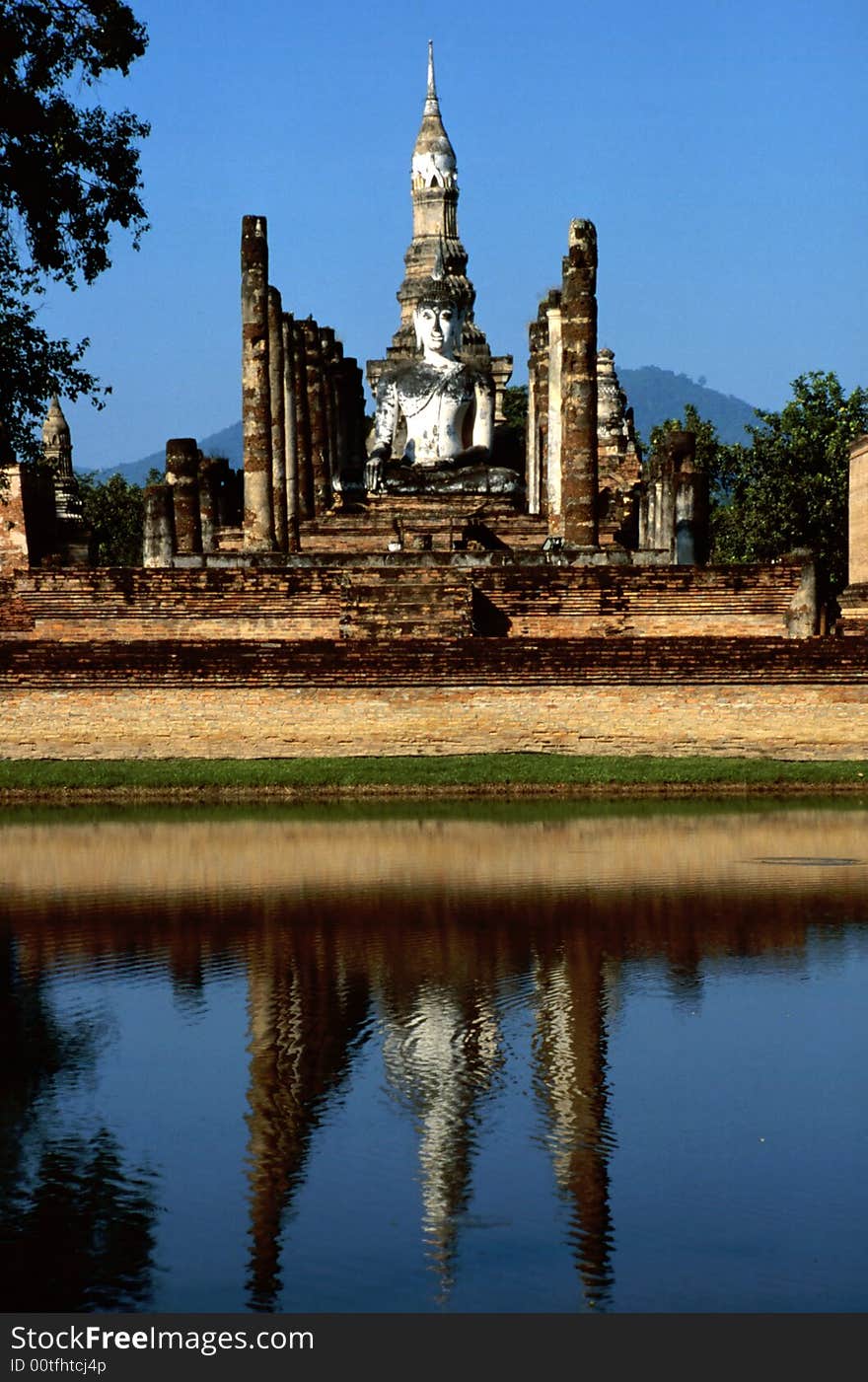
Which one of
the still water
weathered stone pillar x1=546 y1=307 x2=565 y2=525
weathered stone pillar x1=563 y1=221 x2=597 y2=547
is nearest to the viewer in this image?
the still water

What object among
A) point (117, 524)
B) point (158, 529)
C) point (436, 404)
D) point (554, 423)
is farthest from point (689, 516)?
point (117, 524)

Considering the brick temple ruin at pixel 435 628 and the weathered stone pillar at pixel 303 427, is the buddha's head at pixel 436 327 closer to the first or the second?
the weathered stone pillar at pixel 303 427

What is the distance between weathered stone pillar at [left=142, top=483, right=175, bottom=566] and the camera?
82.2ft

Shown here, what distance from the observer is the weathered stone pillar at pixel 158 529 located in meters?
25.1

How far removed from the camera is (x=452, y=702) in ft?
58.9

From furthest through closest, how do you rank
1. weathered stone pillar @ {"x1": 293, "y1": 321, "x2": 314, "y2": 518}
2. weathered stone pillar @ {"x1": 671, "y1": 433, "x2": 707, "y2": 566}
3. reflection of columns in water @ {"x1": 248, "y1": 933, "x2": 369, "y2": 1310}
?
weathered stone pillar @ {"x1": 293, "y1": 321, "x2": 314, "y2": 518}
weathered stone pillar @ {"x1": 671, "y1": 433, "x2": 707, "y2": 566}
reflection of columns in water @ {"x1": 248, "y1": 933, "x2": 369, "y2": 1310}

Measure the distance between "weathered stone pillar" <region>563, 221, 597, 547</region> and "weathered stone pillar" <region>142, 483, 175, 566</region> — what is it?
16.3 ft

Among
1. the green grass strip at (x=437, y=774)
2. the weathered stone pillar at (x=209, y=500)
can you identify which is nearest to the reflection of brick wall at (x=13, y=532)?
the weathered stone pillar at (x=209, y=500)

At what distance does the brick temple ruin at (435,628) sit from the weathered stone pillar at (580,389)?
0.03 meters

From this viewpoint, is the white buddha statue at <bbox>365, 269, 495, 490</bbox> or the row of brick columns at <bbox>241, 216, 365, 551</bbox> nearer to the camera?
the row of brick columns at <bbox>241, 216, 365, 551</bbox>

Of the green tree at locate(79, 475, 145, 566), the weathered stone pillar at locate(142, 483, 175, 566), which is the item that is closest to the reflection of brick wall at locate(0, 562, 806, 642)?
the weathered stone pillar at locate(142, 483, 175, 566)

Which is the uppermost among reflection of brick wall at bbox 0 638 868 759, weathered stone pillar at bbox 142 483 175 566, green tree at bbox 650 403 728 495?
green tree at bbox 650 403 728 495

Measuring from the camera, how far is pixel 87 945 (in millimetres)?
9664

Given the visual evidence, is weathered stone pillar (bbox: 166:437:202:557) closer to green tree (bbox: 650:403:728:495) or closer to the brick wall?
the brick wall
